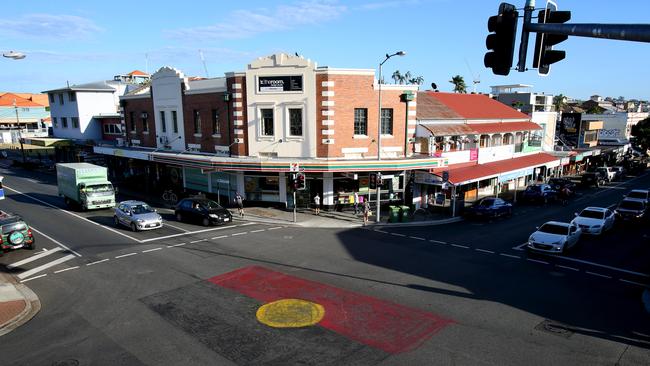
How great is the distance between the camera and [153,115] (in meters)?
41.1

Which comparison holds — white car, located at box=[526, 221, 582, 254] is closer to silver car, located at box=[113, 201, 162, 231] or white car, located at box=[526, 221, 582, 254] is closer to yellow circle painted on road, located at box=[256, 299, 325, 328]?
yellow circle painted on road, located at box=[256, 299, 325, 328]

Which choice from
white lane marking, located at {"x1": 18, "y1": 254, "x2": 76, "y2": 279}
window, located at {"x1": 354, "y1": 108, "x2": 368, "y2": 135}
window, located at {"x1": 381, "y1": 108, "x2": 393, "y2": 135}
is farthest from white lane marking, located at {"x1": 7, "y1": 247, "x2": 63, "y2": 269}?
window, located at {"x1": 381, "y1": 108, "x2": 393, "y2": 135}

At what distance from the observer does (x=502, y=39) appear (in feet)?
20.9

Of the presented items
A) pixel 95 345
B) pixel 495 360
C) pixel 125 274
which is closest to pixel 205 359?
pixel 95 345

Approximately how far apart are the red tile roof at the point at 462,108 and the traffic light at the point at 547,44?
1079 inches

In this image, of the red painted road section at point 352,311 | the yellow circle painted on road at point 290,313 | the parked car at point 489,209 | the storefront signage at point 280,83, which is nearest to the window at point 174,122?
the storefront signage at point 280,83

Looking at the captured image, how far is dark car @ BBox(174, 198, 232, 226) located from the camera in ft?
88.1

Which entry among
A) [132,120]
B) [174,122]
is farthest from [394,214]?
[132,120]

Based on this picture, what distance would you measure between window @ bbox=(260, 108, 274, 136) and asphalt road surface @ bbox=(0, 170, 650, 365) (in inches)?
352

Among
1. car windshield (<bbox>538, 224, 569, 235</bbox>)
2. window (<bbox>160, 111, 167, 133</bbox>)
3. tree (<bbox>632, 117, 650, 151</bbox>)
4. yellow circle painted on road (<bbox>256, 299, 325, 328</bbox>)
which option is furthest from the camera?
tree (<bbox>632, 117, 650, 151</bbox>)

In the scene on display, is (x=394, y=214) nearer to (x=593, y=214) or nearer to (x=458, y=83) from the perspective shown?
(x=593, y=214)

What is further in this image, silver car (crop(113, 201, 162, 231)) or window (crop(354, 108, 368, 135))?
window (crop(354, 108, 368, 135))

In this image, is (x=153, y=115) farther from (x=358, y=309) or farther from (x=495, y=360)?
(x=495, y=360)

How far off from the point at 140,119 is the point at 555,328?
136 ft
